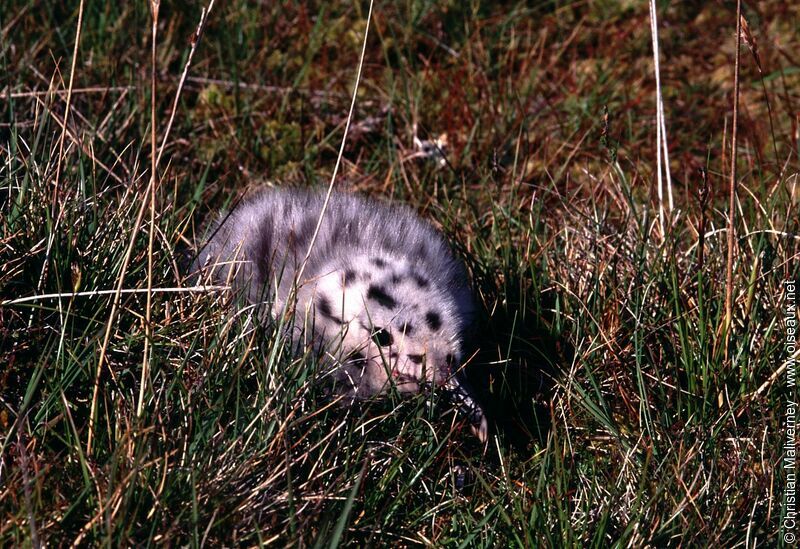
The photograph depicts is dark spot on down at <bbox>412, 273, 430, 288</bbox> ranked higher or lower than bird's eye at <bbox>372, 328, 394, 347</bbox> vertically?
higher

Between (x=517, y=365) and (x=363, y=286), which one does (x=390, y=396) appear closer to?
(x=363, y=286)

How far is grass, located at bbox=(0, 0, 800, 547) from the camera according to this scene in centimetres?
263

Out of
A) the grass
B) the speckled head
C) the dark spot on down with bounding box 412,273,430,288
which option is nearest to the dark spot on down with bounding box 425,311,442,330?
the speckled head

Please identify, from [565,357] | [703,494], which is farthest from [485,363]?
[703,494]

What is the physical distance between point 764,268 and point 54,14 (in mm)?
3680

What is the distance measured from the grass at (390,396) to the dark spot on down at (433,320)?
0.26m

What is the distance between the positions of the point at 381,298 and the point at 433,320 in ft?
0.63

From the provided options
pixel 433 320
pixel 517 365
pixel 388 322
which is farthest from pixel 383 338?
pixel 517 365

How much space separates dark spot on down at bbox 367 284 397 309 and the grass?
303mm

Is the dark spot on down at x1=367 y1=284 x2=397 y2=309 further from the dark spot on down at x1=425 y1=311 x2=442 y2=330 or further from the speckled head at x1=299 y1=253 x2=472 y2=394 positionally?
the dark spot on down at x1=425 y1=311 x2=442 y2=330

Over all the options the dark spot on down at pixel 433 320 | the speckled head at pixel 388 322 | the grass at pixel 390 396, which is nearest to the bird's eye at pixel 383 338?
the speckled head at pixel 388 322

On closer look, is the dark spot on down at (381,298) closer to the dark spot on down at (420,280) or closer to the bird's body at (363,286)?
the bird's body at (363,286)

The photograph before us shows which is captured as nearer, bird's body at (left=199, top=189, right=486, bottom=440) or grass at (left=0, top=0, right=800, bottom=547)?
grass at (left=0, top=0, right=800, bottom=547)

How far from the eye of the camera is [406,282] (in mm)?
3299
